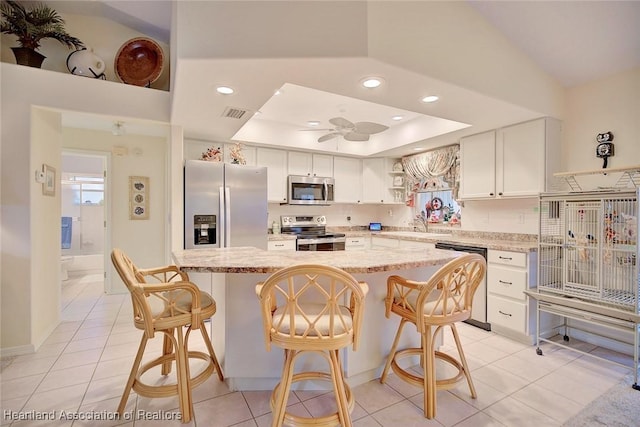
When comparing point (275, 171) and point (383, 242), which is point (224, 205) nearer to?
point (275, 171)

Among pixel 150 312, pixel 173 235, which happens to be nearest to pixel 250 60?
pixel 150 312

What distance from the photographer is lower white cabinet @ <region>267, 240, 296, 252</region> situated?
4156 mm

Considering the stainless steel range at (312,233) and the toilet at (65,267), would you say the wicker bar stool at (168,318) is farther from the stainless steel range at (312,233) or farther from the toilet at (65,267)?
the toilet at (65,267)

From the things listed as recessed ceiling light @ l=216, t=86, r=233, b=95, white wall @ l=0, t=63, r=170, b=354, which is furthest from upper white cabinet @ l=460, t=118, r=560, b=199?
white wall @ l=0, t=63, r=170, b=354

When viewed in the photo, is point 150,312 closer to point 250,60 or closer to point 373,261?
point 373,261

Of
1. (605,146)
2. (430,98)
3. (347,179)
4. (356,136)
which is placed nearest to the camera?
(430,98)

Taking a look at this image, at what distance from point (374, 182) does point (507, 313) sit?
287 centimetres

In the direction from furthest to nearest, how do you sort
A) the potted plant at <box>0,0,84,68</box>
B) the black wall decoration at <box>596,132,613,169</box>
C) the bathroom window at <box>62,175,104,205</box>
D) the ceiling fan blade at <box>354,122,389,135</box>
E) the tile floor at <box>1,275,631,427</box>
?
the bathroom window at <box>62,175,104,205</box>, the ceiling fan blade at <box>354,122,389,135</box>, the black wall decoration at <box>596,132,613,169</box>, the potted plant at <box>0,0,84,68</box>, the tile floor at <box>1,275,631,427</box>

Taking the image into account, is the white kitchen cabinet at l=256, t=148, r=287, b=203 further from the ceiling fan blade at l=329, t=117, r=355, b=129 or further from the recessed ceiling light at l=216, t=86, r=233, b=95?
the recessed ceiling light at l=216, t=86, r=233, b=95

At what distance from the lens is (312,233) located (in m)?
4.77

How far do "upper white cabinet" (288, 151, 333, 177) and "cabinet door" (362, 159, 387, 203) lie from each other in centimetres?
68

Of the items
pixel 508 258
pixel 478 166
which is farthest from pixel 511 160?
pixel 508 258

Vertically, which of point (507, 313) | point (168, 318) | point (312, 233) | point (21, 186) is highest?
point (21, 186)

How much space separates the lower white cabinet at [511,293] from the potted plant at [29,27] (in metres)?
4.73
